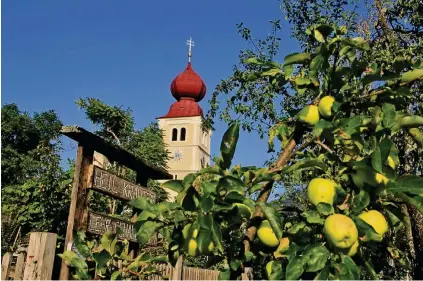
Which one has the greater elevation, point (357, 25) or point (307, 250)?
point (357, 25)

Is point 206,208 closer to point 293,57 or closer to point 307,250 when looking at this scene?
point 307,250

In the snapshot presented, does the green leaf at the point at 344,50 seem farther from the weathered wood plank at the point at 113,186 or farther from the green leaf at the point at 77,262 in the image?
the weathered wood plank at the point at 113,186

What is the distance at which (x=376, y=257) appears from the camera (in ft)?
4.40

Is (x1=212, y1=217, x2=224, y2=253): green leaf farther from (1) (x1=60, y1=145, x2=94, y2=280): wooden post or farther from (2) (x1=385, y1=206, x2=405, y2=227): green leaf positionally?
(1) (x1=60, y1=145, x2=94, y2=280): wooden post

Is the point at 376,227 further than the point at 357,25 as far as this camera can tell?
No

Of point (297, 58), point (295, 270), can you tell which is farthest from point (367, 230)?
point (297, 58)

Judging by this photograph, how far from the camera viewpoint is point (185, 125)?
45.8 meters

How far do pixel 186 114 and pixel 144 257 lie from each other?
4359 centimetres

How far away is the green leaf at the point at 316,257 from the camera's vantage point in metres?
0.93

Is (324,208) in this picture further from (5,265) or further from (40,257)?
(5,265)

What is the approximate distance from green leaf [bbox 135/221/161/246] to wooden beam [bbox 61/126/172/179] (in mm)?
2712

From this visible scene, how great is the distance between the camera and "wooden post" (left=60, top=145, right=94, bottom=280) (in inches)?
148

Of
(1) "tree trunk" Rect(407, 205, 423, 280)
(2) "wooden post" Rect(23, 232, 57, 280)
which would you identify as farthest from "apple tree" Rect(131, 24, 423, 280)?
(1) "tree trunk" Rect(407, 205, 423, 280)

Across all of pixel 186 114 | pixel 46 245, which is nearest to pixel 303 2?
pixel 46 245
